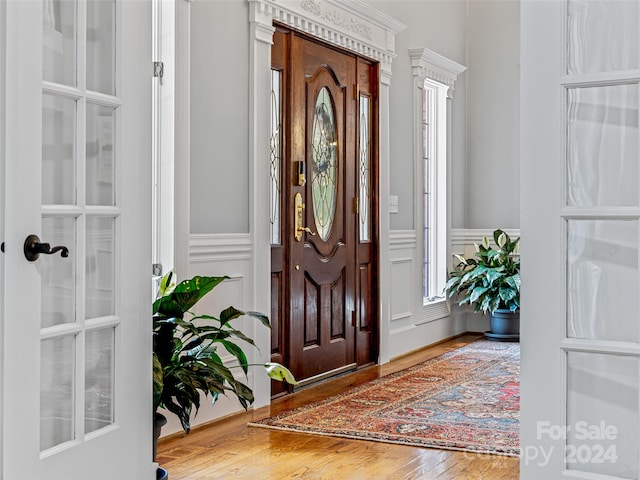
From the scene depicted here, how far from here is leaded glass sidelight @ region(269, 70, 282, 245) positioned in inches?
183

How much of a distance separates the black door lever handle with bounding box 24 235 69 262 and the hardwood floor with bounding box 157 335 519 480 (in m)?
1.27

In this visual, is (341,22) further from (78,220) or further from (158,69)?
(78,220)

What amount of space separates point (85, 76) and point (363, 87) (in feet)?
11.4

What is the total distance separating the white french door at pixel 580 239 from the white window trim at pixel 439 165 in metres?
4.15

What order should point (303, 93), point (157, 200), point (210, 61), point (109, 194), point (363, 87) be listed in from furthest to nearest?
point (363, 87) → point (303, 93) → point (210, 61) → point (157, 200) → point (109, 194)

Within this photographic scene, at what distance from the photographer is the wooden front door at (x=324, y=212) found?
Answer: 476 cm

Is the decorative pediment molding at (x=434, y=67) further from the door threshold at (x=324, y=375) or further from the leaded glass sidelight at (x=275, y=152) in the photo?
the door threshold at (x=324, y=375)

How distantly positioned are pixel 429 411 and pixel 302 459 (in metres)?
1.06

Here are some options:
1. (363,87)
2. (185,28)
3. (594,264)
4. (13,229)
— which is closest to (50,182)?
(13,229)

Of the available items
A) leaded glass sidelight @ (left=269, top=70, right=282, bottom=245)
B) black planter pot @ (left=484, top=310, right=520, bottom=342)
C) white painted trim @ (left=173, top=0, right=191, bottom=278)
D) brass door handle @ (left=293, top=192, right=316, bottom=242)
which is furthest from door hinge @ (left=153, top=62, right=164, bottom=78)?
black planter pot @ (left=484, top=310, right=520, bottom=342)

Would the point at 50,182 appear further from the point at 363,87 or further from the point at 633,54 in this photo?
the point at 363,87

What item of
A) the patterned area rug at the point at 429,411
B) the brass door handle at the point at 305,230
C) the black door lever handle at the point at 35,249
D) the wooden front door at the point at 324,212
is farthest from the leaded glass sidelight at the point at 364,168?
the black door lever handle at the point at 35,249

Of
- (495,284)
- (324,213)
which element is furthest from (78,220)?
(495,284)

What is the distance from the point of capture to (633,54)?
222 centimetres
